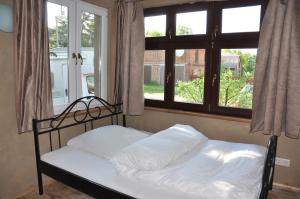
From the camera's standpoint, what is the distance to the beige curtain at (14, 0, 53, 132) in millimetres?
2184

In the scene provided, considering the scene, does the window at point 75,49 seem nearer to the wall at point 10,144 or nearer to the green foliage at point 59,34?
the green foliage at point 59,34

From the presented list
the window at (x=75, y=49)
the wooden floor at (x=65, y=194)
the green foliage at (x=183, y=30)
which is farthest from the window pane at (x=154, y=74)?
the wooden floor at (x=65, y=194)

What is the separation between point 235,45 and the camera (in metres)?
2.73

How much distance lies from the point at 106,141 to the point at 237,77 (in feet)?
5.39

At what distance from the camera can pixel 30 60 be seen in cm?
226

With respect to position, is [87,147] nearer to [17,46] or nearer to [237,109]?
[17,46]

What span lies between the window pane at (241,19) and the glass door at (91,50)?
61.9 inches

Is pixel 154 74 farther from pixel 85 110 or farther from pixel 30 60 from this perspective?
pixel 30 60

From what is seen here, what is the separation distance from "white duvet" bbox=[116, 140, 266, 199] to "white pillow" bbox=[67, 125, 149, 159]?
1.78 ft

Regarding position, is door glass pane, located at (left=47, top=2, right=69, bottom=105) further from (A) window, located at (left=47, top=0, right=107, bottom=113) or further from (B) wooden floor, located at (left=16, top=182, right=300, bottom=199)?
(B) wooden floor, located at (left=16, top=182, right=300, bottom=199)

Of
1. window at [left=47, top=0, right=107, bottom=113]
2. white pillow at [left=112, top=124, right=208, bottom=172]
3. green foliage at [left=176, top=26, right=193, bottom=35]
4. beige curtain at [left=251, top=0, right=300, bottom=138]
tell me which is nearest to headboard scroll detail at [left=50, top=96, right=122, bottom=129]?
window at [left=47, top=0, right=107, bottom=113]

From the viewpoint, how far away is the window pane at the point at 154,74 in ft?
10.8

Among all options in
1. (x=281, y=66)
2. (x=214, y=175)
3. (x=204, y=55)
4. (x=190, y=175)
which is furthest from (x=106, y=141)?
(x=281, y=66)

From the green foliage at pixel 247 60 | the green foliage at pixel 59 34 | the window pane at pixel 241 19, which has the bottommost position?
the green foliage at pixel 247 60
